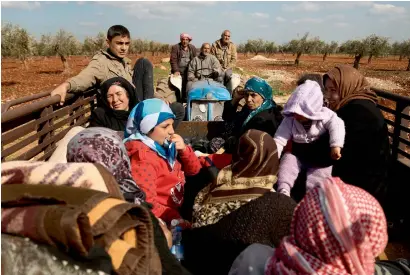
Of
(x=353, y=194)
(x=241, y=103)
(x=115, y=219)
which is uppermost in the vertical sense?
(x=353, y=194)

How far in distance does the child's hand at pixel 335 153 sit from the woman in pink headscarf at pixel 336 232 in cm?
195

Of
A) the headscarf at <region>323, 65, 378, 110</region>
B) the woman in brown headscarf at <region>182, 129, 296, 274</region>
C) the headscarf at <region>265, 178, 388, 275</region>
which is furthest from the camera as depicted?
the headscarf at <region>323, 65, 378, 110</region>

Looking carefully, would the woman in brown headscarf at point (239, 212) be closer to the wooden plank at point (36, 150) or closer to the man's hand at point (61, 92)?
the wooden plank at point (36, 150)

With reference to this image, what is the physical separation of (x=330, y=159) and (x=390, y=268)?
1718 mm

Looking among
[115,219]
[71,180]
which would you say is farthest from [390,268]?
[71,180]

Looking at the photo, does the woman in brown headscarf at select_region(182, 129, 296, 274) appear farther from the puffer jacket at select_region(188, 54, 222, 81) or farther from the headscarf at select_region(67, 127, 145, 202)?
the puffer jacket at select_region(188, 54, 222, 81)

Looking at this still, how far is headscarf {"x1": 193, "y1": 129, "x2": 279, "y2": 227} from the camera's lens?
2238 mm

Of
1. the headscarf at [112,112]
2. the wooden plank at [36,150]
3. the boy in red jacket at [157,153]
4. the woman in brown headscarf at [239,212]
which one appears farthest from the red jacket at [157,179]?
the headscarf at [112,112]

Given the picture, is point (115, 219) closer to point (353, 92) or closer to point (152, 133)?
point (152, 133)

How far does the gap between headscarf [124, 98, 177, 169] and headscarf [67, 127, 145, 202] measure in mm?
746

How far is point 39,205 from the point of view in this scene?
129 cm

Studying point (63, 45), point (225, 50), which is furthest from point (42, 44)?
point (225, 50)

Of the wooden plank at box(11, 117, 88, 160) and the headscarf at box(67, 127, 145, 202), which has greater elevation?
the headscarf at box(67, 127, 145, 202)

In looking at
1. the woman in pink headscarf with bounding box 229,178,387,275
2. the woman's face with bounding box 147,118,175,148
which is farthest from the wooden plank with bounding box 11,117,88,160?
the woman in pink headscarf with bounding box 229,178,387,275
